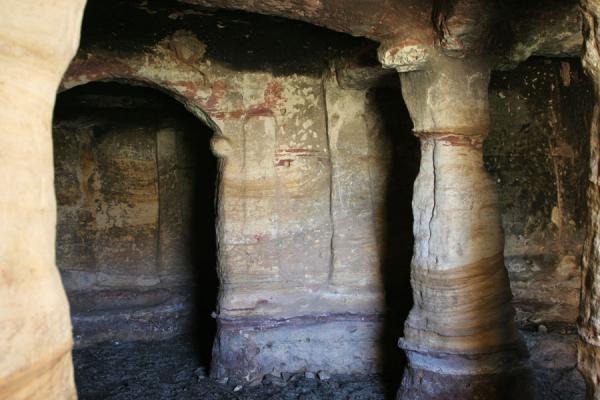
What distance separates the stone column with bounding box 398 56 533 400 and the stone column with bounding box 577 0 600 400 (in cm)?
192

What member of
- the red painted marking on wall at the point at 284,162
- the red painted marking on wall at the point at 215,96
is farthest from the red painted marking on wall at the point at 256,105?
the red painted marking on wall at the point at 284,162

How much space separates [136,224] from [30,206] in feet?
20.2

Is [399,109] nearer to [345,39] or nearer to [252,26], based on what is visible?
[345,39]

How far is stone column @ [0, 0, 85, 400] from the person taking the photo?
1327mm

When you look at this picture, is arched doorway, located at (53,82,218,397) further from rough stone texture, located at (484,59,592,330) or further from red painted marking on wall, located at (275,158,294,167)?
rough stone texture, located at (484,59,592,330)

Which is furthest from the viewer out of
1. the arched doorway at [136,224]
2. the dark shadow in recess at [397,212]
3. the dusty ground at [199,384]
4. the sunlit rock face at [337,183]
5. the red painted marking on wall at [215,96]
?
the arched doorway at [136,224]

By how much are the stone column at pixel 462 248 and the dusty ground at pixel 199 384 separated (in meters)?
1.00

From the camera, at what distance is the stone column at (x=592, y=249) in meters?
2.07

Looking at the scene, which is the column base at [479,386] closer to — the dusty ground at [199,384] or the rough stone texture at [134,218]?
the dusty ground at [199,384]

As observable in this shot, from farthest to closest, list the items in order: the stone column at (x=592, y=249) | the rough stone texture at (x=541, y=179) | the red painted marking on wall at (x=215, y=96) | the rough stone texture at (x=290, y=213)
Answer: the rough stone texture at (x=541, y=179) → the rough stone texture at (x=290, y=213) → the red painted marking on wall at (x=215, y=96) → the stone column at (x=592, y=249)

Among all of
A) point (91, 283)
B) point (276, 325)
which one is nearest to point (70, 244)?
point (91, 283)

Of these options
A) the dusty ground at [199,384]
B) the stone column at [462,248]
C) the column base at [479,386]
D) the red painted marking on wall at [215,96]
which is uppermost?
the red painted marking on wall at [215,96]

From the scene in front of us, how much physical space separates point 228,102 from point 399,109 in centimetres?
164

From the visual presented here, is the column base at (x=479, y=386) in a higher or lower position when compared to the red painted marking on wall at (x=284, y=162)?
lower
